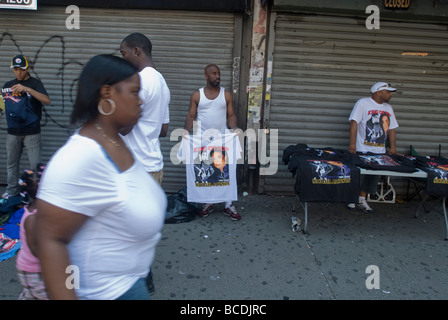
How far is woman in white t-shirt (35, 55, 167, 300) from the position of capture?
110 centimetres

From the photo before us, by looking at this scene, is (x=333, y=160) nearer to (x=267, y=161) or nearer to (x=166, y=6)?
(x=267, y=161)

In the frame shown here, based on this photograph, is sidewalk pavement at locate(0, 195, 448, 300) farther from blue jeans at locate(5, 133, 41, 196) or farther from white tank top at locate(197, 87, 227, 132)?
blue jeans at locate(5, 133, 41, 196)

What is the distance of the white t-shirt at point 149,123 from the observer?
8.20ft

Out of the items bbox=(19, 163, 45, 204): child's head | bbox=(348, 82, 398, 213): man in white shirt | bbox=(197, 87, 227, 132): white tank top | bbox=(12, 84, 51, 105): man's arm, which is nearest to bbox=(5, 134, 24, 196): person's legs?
bbox=(12, 84, 51, 105): man's arm

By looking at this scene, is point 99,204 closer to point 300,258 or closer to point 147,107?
point 147,107

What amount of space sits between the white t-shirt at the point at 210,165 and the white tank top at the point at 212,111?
115 mm

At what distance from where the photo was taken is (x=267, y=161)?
18.2 ft

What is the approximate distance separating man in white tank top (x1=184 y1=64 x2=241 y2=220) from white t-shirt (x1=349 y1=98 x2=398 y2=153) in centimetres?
193

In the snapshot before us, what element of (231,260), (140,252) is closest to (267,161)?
(231,260)

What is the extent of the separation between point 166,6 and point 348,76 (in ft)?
10.4

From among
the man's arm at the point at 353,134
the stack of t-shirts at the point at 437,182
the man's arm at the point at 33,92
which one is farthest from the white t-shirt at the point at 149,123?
the stack of t-shirts at the point at 437,182

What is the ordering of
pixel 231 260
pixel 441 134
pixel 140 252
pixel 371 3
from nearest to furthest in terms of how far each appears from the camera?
pixel 140 252 < pixel 231 260 < pixel 371 3 < pixel 441 134

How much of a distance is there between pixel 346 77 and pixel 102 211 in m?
5.15

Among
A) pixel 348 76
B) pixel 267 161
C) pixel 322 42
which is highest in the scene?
pixel 322 42
